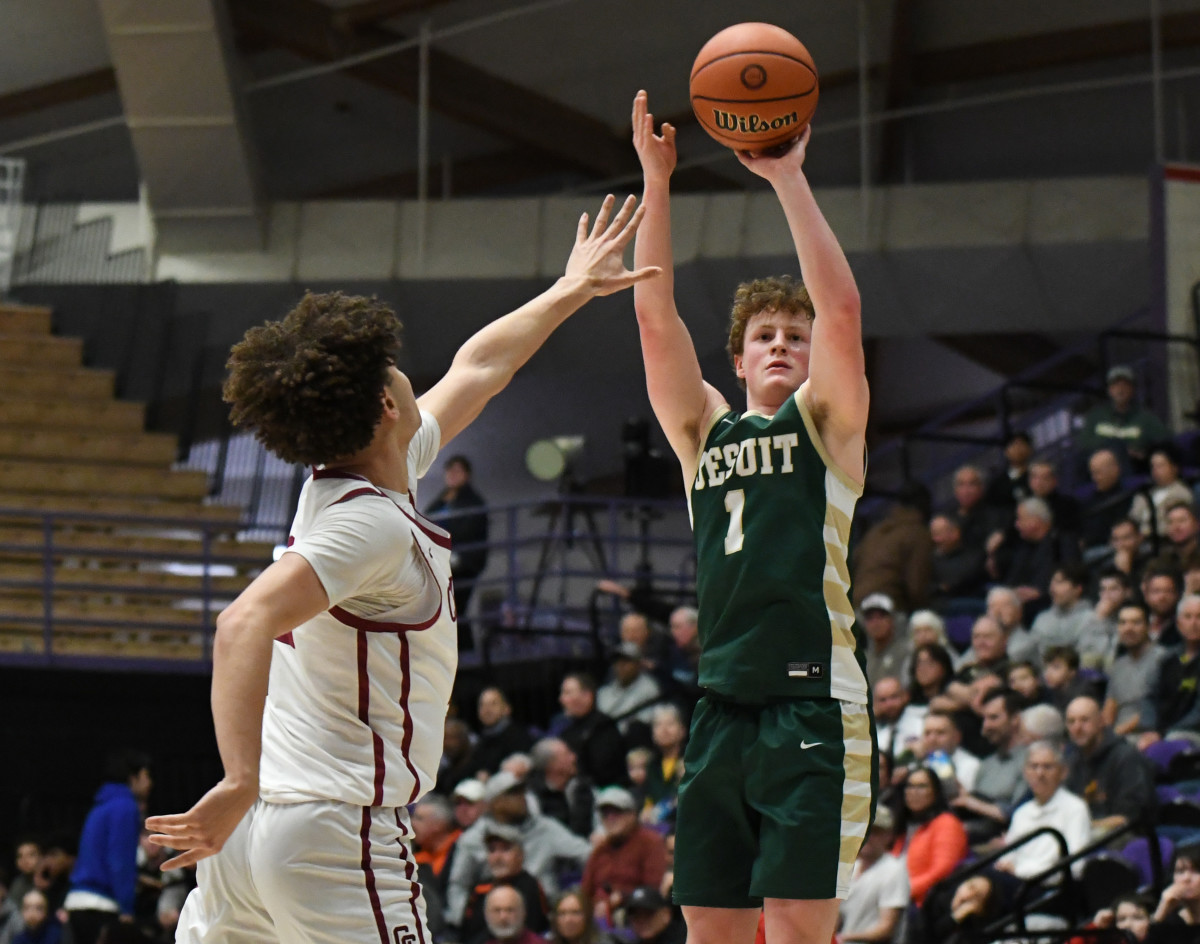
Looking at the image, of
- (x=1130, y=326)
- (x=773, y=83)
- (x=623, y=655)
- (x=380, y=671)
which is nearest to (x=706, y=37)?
(x=1130, y=326)

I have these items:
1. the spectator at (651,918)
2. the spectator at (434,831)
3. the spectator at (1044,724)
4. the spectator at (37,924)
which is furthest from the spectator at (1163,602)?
the spectator at (37,924)

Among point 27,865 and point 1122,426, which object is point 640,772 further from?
point 1122,426

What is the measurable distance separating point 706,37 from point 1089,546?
7160 mm

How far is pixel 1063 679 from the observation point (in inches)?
384

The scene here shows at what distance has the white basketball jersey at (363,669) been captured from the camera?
3613 mm

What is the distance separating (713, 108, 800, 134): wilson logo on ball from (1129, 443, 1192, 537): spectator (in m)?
7.56

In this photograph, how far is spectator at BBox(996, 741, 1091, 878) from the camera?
850 centimetres

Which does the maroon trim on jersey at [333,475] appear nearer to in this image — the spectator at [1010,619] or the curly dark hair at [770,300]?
the curly dark hair at [770,300]

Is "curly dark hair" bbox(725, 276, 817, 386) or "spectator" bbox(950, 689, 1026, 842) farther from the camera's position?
"spectator" bbox(950, 689, 1026, 842)

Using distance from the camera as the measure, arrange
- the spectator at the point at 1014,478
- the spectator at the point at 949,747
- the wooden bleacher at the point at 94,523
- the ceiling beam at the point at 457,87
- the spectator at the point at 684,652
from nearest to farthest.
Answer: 1. the spectator at the point at 949,747
2. the spectator at the point at 684,652
3. the spectator at the point at 1014,478
4. the wooden bleacher at the point at 94,523
5. the ceiling beam at the point at 457,87

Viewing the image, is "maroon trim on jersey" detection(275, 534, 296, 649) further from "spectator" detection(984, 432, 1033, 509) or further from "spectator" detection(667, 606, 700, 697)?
"spectator" detection(984, 432, 1033, 509)

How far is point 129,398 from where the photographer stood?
56.1 ft

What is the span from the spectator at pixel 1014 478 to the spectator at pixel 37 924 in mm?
7236

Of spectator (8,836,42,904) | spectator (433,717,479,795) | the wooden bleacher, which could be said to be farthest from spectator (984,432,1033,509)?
spectator (8,836,42,904)
